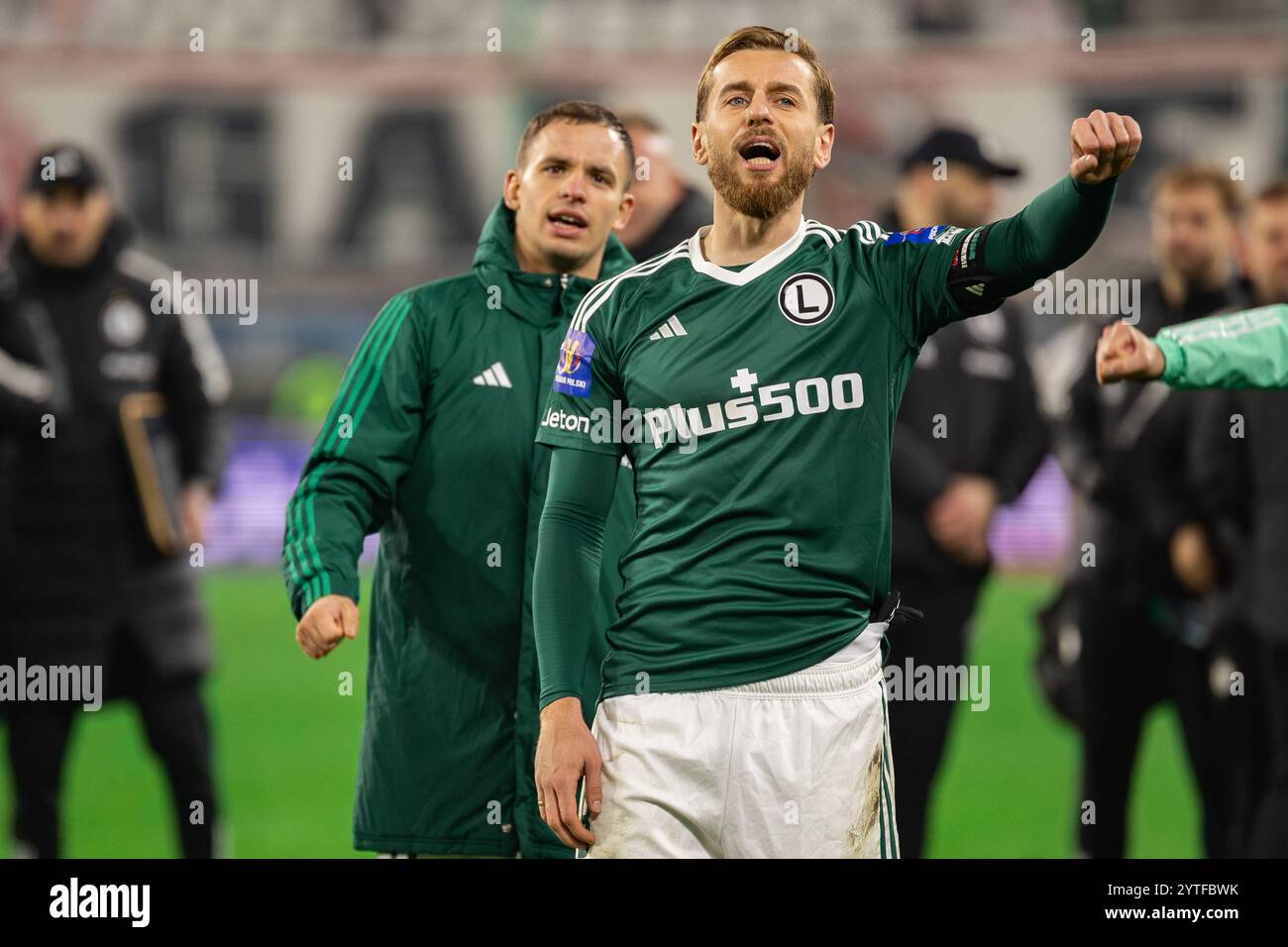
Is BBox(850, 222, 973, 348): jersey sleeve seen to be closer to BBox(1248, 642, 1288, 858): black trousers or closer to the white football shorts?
the white football shorts

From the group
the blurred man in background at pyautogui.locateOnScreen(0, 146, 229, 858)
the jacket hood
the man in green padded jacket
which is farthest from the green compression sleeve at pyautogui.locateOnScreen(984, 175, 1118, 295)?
the blurred man in background at pyautogui.locateOnScreen(0, 146, 229, 858)

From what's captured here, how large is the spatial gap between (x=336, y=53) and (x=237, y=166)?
246 centimetres

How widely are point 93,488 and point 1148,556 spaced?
3605 millimetres

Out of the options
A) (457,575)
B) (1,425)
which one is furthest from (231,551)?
(457,575)

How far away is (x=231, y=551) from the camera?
14.8m

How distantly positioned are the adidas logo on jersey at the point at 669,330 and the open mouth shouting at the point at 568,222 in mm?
745

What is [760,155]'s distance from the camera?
8.74 ft

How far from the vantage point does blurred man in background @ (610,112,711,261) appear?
4613 millimetres

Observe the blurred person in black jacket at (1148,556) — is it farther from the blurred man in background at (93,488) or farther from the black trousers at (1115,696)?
the blurred man in background at (93,488)

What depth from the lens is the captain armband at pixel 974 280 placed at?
8.36ft

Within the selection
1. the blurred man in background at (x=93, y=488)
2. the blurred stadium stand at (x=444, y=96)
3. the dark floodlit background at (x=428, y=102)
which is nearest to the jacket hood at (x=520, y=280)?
the blurred man in background at (x=93, y=488)

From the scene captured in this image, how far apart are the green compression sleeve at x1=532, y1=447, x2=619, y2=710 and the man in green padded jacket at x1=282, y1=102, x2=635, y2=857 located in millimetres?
445

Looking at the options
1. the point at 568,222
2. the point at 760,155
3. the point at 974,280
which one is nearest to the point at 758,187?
the point at 760,155
